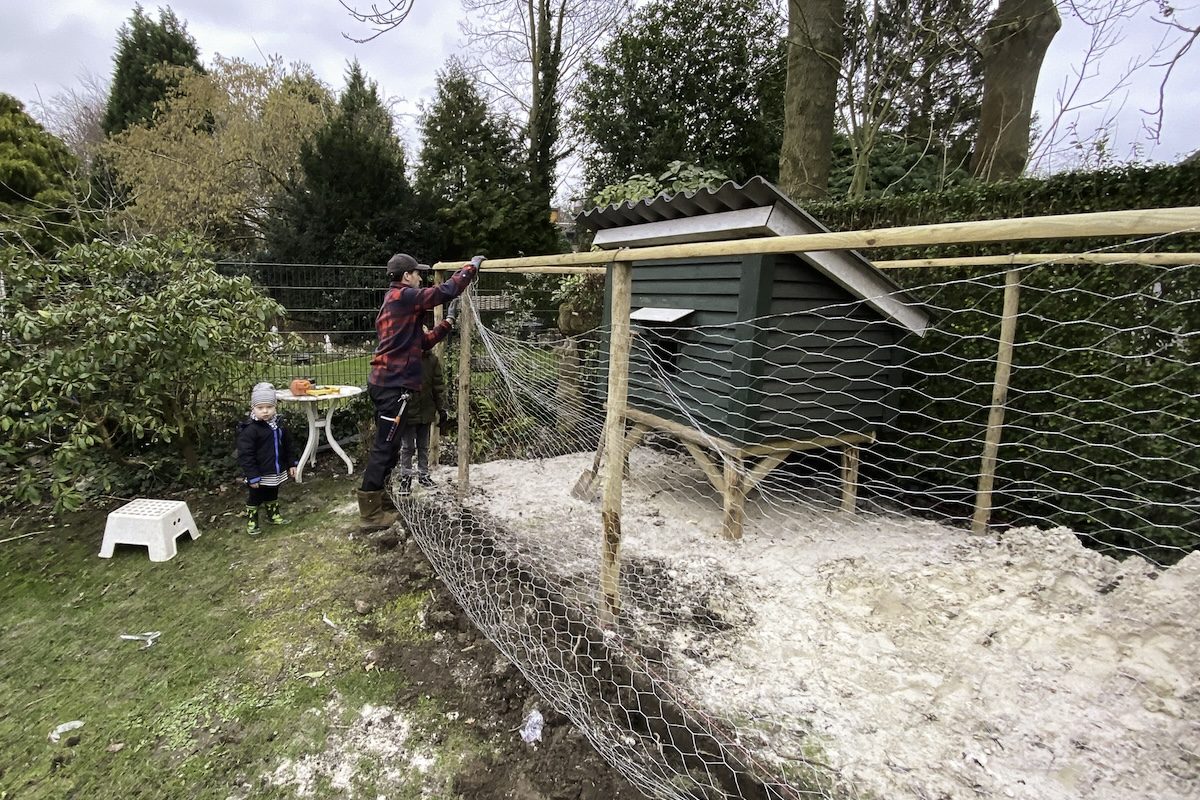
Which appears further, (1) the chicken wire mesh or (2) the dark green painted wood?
(2) the dark green painted wood

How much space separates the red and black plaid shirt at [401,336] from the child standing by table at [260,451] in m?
0.72

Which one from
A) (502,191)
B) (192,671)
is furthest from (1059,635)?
(502,191)

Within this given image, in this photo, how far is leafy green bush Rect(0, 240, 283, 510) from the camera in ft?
11.1

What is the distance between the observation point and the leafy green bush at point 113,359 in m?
3.39

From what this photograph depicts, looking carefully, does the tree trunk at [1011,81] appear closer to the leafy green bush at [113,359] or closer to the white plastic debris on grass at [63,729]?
the leafy green bush at [113,359]

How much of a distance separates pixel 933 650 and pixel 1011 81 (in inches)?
253

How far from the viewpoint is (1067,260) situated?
A: 71.2 inches

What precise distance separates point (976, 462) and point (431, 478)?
4.21 m

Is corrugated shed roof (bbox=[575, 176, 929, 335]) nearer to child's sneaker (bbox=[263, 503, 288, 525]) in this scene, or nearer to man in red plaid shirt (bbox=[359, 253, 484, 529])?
man in red plaid shirt (bbox=[359, 253, 484, 529])

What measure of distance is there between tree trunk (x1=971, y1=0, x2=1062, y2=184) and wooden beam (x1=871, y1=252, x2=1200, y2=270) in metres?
3.46

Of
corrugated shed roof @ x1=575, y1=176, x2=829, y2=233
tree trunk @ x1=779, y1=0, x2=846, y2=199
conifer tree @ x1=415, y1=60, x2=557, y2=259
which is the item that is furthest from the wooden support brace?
conifer tree @ x1=415, y1=60, x2=557, y2=259

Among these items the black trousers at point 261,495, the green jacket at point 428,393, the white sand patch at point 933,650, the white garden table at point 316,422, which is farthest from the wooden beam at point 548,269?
the black trousers at point 261,495

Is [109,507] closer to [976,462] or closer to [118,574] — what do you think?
[118,574]

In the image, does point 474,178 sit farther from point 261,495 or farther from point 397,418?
point 261,495
